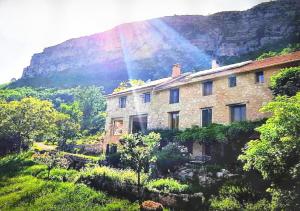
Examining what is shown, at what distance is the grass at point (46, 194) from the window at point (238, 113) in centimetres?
1380

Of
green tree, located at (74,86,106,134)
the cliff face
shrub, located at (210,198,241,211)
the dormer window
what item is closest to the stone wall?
the dormer window

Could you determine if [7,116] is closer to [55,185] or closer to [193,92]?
[55,185]

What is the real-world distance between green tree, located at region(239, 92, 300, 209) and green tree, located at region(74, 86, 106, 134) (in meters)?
53.3

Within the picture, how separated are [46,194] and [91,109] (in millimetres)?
55694

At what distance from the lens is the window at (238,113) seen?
27272mm

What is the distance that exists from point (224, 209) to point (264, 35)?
3700 inches

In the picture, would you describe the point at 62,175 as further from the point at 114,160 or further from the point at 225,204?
the point at 225,204

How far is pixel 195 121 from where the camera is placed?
30266 millimetres

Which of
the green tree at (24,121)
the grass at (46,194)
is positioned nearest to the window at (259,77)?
the grass at (46,194)

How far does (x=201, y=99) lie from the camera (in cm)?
3028

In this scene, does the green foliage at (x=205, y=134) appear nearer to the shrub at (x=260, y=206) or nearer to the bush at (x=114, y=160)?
the bush at (x=114, y=160)

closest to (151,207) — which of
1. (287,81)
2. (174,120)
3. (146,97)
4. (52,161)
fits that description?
(287,81)

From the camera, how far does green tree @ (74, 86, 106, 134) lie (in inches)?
2665

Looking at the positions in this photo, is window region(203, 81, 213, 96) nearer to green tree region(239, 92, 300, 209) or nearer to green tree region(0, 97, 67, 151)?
green tree region(239, 92, 300, 209)
